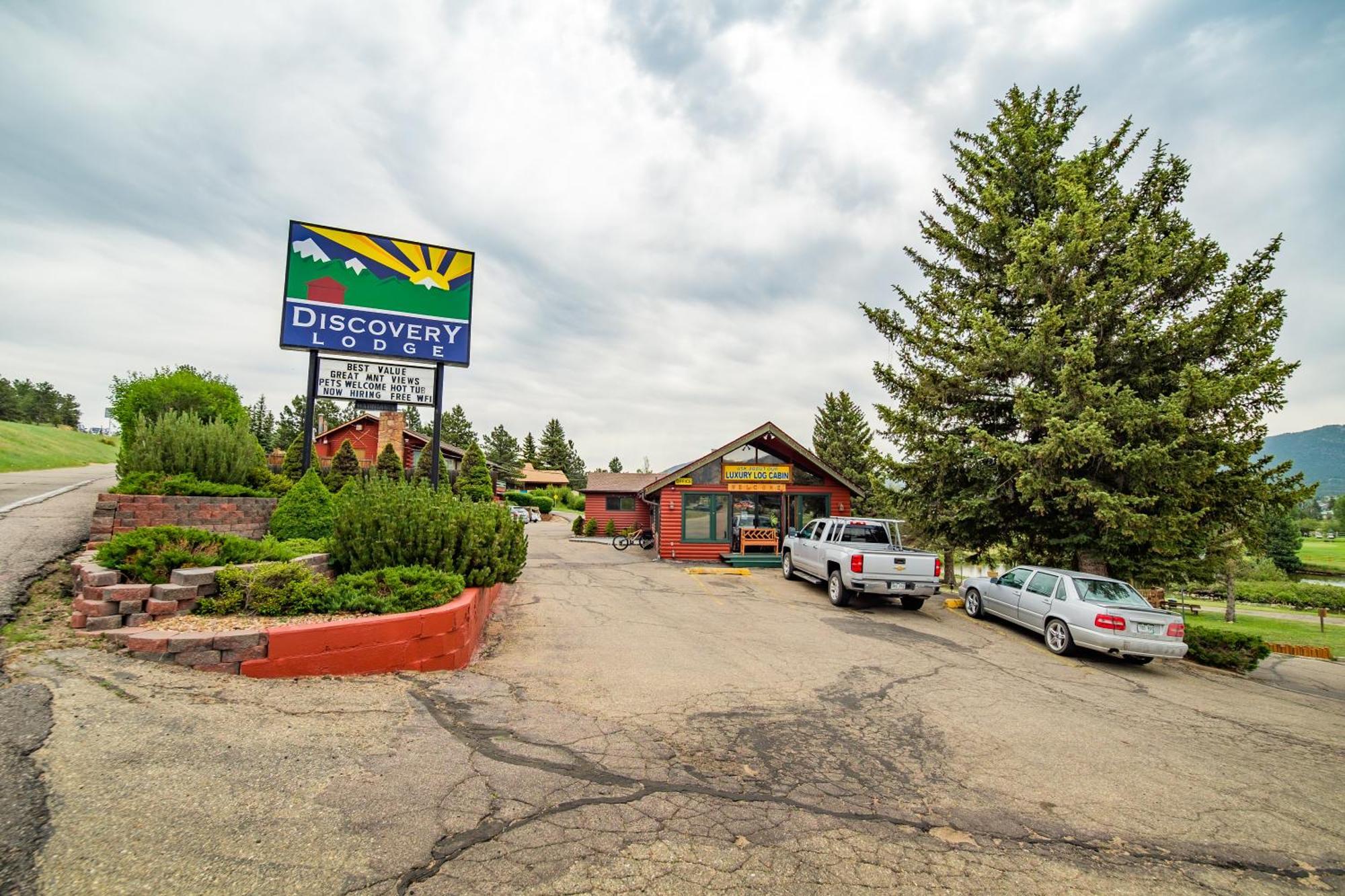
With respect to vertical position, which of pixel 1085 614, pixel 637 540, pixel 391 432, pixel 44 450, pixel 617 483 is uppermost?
pixel 391 432

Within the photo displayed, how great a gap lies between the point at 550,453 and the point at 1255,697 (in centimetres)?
8485

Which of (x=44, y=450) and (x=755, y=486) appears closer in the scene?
(x=755, y=486)

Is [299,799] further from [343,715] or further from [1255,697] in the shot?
[1255,697]

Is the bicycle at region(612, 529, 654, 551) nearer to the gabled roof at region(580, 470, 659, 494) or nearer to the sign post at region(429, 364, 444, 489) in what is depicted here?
the gabled roof at region(580, 470, 659, 494)

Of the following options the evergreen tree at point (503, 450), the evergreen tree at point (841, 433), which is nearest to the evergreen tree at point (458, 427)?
the evergreen tree at point (503, 450)

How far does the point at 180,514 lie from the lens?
7766 millimetres

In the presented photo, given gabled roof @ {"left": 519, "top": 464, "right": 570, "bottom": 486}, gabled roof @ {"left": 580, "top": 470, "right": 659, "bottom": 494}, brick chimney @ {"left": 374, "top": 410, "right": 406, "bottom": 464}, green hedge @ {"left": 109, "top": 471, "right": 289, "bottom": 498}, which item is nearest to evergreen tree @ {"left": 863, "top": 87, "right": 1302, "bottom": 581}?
green hedge @ {"left": 109, "top": 471, "right": 289, "bottom": 498}

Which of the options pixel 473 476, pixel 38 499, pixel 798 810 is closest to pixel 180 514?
pixel 38 499

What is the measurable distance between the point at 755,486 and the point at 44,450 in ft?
132

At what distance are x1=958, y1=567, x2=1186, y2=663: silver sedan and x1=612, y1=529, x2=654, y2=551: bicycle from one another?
15.0 m

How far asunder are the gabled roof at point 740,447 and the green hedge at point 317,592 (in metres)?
14.3

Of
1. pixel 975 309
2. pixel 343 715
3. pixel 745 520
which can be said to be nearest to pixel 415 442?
pixel 745 520

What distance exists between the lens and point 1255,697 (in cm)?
884

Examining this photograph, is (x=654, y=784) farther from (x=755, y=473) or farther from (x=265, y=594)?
(x=755, y=473)
